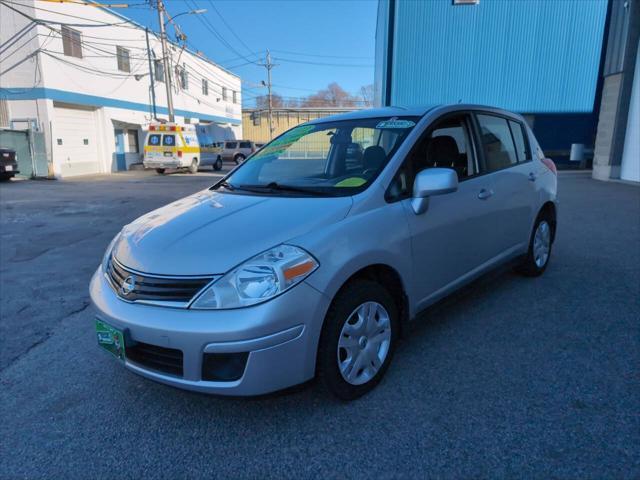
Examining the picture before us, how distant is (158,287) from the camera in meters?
2.24

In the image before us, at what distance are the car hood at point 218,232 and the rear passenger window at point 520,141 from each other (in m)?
2.47

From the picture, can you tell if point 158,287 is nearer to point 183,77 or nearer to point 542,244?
point 542,244

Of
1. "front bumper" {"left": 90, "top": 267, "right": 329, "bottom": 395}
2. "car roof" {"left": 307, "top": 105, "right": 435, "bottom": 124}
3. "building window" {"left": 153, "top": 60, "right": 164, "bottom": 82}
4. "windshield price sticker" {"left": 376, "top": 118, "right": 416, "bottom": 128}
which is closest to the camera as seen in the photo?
"front bumper" {"left": 90, "top": 267, "right": 329, "bottom": 395}

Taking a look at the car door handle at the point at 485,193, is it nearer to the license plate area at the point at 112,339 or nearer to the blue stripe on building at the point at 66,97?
the license plate area at the point at 112,339

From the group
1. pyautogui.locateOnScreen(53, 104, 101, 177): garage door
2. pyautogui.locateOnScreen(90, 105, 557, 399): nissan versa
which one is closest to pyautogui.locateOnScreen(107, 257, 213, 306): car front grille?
pyautogui.locateOnScreen(90, 105, 557, 399): nissan versa

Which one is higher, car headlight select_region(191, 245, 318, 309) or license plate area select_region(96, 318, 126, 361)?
car headlight select_region(191, 245, 318, 309)

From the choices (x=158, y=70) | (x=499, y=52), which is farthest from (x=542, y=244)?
(x=158, y=70)

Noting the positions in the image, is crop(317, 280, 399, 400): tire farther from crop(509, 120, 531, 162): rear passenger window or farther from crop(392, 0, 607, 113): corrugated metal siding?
crop(392, 0, 607, 113): corrugated metal siding

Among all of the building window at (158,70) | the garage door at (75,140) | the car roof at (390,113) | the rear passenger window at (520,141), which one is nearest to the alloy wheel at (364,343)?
the car roof at (390,113)

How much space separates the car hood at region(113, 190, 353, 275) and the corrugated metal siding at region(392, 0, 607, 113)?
1866 cm

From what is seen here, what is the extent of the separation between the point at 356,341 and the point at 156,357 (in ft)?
3.44

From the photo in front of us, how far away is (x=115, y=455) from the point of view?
2.21m

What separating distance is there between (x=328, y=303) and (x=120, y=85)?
2668 centimetres

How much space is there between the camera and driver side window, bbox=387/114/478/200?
2.90m
